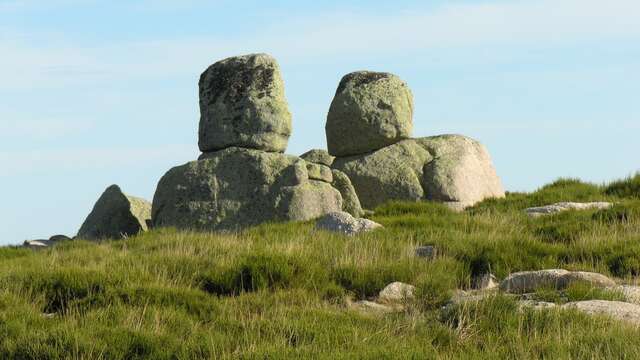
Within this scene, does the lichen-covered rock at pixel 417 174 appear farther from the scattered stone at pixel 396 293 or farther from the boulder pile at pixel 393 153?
the scattered stone at pixel 396 293

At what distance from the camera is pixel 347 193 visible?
22875 mm

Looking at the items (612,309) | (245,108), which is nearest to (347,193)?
(245,108)

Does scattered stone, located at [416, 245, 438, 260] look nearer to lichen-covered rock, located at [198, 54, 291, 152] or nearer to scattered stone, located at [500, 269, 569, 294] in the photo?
scattered stone, located at [500, 269, 569, 294]

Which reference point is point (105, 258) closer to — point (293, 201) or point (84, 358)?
point (84, 358)

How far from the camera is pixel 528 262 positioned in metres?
13.0

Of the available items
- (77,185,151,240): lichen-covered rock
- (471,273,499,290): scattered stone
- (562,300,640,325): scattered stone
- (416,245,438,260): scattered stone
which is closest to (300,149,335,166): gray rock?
(77,185,151,240): lichen-covered rock

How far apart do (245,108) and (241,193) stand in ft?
7.74

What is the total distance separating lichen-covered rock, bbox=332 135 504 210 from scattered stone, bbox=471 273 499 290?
36.8ft

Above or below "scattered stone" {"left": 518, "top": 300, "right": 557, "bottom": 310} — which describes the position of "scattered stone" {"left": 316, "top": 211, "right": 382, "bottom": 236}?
above

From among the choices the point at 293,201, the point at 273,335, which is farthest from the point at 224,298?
the point at 293,201

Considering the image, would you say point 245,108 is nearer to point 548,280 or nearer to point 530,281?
point 530,281

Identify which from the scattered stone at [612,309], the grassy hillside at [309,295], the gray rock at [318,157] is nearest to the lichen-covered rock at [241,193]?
the gray rock at [318,157]

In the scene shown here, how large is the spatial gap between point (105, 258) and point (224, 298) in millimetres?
3083

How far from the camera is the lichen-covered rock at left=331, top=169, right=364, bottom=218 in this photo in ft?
74.2
